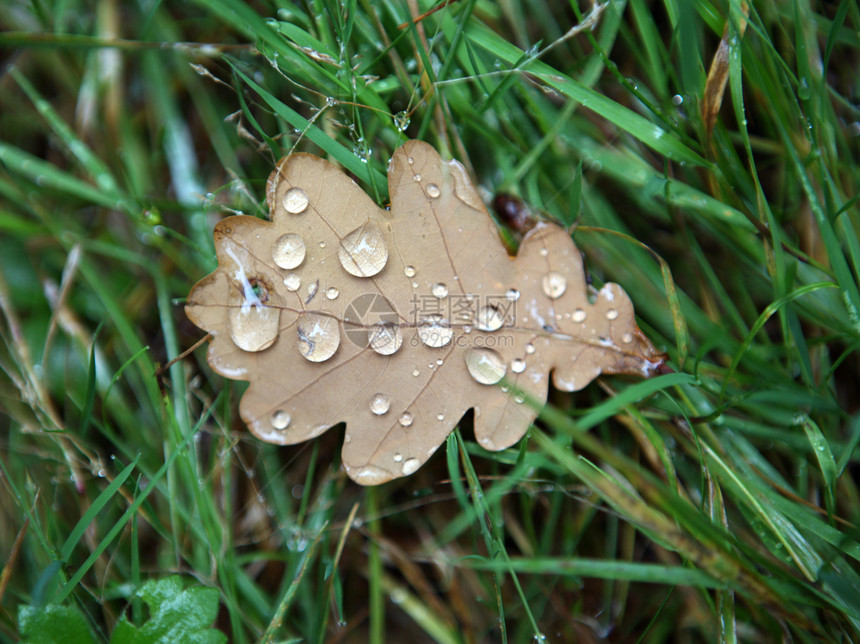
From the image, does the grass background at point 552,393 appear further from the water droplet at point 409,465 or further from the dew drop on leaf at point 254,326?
the dew drop on leaf at point 254,326

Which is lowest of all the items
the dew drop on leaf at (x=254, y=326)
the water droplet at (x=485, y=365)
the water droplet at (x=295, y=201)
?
the water droplet at (x=485, y=365)

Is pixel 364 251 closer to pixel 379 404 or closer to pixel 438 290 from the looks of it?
pixel 438 290

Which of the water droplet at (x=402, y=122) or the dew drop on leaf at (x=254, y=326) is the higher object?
the water droplet at (x=402, y=122)

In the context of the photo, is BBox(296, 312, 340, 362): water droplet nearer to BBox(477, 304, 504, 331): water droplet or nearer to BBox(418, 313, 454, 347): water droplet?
BBox(418, 313, 454, 347): water droplet

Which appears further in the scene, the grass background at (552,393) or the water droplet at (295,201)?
the grass background at (552,393)

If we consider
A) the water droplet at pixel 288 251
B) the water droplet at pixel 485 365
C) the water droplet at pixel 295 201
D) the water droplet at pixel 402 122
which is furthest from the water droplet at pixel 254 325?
the water droplet at pixel 402 122
